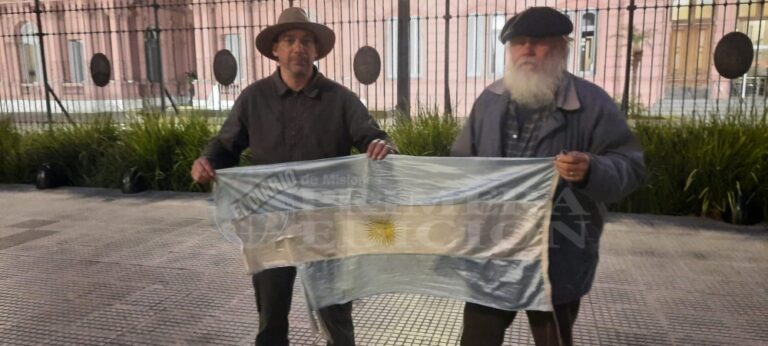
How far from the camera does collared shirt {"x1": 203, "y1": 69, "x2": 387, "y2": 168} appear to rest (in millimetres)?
2838

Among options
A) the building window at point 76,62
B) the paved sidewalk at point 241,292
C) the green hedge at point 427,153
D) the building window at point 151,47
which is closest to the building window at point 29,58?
the building window at point 76,62

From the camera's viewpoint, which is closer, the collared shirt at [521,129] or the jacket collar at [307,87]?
the collared shirt at [521,129]

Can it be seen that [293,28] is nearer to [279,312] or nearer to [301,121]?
[301,121]

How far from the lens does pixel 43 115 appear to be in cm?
2075

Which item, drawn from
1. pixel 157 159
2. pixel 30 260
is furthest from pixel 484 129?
pixel 157 159

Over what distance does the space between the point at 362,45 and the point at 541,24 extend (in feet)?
61.1

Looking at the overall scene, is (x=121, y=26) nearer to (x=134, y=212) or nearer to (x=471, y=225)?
(x=134, y=212)

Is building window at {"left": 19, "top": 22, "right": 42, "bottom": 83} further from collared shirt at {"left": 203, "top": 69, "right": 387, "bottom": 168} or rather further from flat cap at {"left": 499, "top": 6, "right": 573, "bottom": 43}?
flat cap at {"left": 499, "top": 6, "right": 573, "bottom": 43}

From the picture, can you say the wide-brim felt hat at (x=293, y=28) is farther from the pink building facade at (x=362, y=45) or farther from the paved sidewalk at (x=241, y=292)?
the pink building facade at (x=362, y=45)

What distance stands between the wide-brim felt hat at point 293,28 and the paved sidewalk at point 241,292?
5.29 ft

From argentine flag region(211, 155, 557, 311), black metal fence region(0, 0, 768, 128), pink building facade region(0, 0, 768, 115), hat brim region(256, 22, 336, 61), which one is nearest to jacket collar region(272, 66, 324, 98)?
hat brim region(256, 22, 336, 61)

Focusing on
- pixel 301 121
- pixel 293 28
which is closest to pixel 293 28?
pixel 293 28

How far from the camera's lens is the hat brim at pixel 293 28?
2.80m

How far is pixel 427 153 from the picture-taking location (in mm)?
6938
